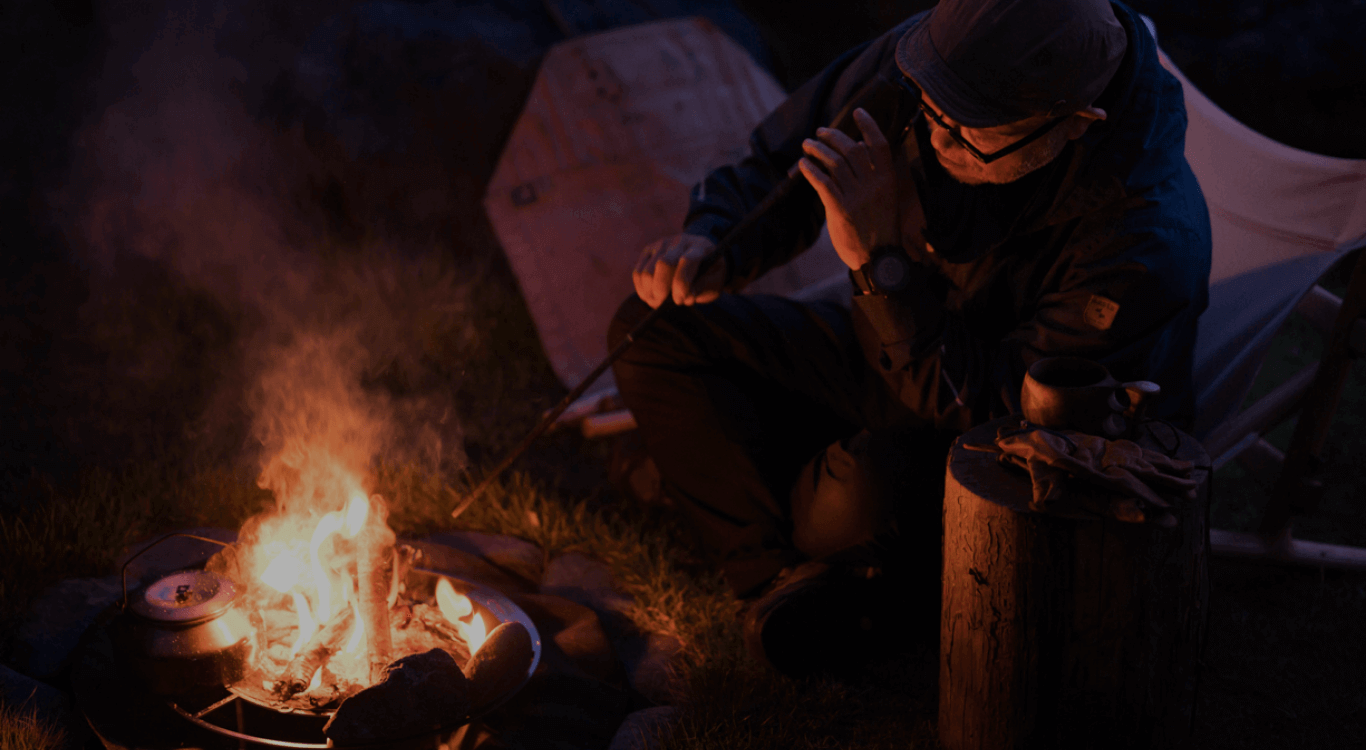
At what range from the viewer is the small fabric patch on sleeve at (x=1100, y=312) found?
2379mm

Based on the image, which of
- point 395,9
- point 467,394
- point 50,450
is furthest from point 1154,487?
point 395,9

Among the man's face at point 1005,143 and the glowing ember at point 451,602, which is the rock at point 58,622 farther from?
the man's face at point 1005,143

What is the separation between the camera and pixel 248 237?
5105 millimetres

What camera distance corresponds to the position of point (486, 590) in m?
2.73

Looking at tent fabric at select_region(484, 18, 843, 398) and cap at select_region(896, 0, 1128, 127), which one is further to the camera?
tent fabric at select_region(484, 18, 843, 398)

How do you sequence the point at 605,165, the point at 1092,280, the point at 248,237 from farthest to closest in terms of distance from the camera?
the point at 248,237
the point at 605,165
the point at 1092,280

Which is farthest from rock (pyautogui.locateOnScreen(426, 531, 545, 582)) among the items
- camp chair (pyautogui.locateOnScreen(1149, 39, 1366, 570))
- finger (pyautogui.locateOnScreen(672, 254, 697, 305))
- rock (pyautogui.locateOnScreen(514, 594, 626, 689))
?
camp chair (pyautogui.locateOnScreen(1149, 39, 1366, 570))

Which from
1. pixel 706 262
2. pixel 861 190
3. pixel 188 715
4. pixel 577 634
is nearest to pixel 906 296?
pixel 861 190

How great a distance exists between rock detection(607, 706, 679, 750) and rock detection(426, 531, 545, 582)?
0.80 metres

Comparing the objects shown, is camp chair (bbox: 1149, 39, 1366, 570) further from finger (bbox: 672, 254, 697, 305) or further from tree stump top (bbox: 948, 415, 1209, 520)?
finger (bbox: 672, 254, 697, 305)

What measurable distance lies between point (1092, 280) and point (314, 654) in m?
2.12

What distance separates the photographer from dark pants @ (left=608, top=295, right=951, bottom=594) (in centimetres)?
303

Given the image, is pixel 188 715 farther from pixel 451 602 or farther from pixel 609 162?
pixel 609 162

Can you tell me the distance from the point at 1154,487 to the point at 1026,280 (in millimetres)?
820
